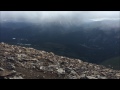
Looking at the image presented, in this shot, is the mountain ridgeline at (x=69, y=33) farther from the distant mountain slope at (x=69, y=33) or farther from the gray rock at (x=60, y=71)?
the gray rock at (x=60, y=71)

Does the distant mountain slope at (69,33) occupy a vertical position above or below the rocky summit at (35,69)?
above

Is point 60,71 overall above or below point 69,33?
below

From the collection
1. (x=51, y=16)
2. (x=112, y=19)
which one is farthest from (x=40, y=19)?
(x=112, y=19)

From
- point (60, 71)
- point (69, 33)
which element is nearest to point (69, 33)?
point (69, 33)

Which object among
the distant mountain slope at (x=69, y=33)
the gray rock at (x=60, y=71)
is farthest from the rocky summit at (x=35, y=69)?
the distant mountain slope at (x=69, y=33)

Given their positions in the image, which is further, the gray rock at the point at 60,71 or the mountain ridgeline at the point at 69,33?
the mountain ridgeline at the point at 69,33

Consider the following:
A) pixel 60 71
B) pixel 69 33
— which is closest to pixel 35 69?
pixel 60 71

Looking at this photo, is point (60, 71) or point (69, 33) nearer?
point (60, 71)

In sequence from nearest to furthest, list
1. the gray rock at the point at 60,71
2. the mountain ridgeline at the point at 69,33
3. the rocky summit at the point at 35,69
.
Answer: the rocky summit at the point at 35,69
the gray rock at the point at 60,71
the mountain ridgeline at the point at 69,33

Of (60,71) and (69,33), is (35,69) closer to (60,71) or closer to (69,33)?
(60,71)

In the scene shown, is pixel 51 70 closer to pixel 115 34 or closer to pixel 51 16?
pixel 115 34
